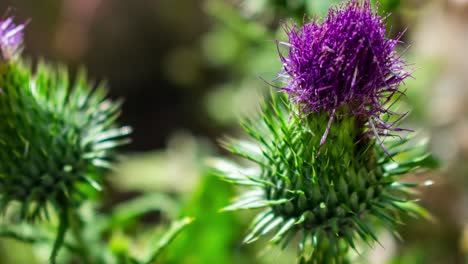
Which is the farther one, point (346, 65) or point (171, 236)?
point (171, 236)

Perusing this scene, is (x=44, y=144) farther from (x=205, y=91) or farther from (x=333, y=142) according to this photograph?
(x=205, y=91)

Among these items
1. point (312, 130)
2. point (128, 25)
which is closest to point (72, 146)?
point (312, 130)

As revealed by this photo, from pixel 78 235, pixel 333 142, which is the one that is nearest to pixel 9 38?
pixel 78 235

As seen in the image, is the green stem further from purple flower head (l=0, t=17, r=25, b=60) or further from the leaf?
purple flower head (l=0, t=17, r=25, b=60)

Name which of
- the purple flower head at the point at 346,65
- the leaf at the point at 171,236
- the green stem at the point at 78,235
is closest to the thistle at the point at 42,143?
the green stem at the point at 78,235

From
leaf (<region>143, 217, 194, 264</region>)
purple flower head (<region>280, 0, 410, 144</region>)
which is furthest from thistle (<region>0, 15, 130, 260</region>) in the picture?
purple flower head (<region>280, 0, 410, 144</region>)

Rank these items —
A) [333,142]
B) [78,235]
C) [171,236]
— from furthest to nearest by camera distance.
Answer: [78,235]
[171,236]
[333,142]
